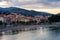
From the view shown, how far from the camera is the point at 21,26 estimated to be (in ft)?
17.8

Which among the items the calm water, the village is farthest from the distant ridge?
the calm water

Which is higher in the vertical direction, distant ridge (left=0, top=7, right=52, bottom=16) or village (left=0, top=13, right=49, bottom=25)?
distant ridge (left=0, top=7, right=52, bottom=16)

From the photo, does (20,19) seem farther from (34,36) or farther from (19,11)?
(34,36)

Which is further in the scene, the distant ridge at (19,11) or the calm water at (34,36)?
the calm water at (34,36)

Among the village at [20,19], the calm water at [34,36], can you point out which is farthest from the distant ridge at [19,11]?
the calm water at [34,36]

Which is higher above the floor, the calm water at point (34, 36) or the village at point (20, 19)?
the village at point (20, 19)

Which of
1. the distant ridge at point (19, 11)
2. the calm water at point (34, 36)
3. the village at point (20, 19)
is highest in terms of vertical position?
the distant ridge at point (19, 11)

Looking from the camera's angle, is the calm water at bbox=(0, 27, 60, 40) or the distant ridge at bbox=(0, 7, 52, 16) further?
the calm water at bbox=(0, 27, 60, 40)

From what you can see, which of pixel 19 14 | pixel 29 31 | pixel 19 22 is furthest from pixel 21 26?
pixel 29 31

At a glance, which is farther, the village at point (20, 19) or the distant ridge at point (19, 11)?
the village at point (20, 19)

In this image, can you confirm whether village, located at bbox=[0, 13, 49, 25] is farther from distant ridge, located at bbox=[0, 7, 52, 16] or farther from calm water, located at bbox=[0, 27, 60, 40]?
calm water, located at bbox=[0, 27, 60, 40]

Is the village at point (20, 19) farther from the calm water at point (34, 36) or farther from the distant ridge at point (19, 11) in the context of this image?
the calm water at point (34, 36)

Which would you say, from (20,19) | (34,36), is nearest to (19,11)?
(20,19)

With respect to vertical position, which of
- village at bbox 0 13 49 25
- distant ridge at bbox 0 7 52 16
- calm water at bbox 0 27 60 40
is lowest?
calm water at bbox 0 27 60 40
